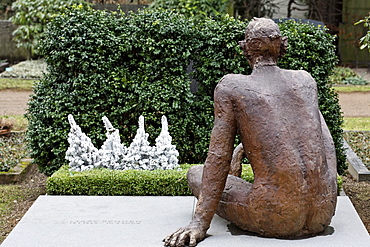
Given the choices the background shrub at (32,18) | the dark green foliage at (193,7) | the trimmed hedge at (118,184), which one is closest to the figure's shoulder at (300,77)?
the trimmed hedge at (118,184)

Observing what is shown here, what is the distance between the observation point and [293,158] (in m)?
4.01

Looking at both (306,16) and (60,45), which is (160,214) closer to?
(60,45)

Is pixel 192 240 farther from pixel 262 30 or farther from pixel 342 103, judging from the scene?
pixel 342 103

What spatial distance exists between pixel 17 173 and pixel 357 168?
510 cm

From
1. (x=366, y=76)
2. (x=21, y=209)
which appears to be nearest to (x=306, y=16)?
(x=366, y=76)

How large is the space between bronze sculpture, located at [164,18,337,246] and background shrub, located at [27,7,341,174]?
3.15 m

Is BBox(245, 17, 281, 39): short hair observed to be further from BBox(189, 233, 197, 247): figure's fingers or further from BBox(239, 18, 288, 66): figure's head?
BBox(189, 233, 197, 247): figure's fingers

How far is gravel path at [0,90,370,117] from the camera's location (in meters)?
13.0

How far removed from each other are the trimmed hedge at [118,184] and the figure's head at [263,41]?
2.37m

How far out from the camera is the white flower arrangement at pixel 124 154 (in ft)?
22.0

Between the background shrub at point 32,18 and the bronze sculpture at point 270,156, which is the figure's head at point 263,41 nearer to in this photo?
the bronze sculpture at point 270,156

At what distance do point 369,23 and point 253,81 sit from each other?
307 cm

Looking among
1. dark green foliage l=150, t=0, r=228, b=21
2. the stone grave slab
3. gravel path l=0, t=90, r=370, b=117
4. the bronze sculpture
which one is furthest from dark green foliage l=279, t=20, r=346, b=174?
dark green foliage l=150, t=0, r=228, b=21

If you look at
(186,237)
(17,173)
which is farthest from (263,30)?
(17,173)
